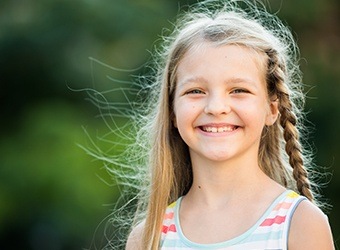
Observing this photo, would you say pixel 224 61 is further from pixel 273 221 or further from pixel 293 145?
pixel 273 221

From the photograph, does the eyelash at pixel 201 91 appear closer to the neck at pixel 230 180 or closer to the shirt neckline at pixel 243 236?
the neck at pixel 230 180

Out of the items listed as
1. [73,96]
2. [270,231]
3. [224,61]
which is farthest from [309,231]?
[73,96]

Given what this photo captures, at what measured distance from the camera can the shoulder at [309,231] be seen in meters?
3.35

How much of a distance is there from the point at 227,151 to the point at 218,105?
141 mm

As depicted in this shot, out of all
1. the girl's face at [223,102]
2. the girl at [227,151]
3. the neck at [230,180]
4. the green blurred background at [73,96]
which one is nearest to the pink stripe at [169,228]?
the girl at [227,151]

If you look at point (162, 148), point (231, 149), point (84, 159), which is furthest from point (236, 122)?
point (84, 159)

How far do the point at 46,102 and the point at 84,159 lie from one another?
0.71 metres

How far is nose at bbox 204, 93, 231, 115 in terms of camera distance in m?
3.47

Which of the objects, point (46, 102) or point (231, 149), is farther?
point (46, 102)

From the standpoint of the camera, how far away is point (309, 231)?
335 cm

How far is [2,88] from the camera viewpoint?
8305 millimetres

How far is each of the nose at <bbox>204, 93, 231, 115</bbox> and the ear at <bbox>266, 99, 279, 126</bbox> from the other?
176 millimetres

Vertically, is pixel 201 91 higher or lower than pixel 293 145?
higher

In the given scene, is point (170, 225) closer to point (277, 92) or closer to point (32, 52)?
point (277, 92)
